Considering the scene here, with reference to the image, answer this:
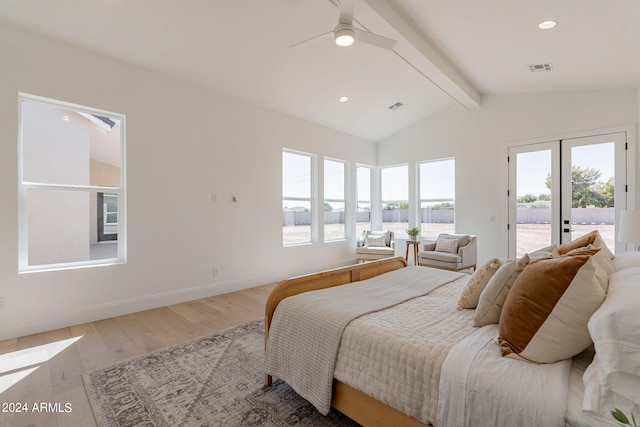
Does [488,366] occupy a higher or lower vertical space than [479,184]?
lower

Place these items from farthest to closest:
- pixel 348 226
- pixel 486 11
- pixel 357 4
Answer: pixel 348 226 < pixel 486 11 < pixel 357 4

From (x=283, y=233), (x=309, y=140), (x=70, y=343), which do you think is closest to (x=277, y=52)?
(x=309, y=140)

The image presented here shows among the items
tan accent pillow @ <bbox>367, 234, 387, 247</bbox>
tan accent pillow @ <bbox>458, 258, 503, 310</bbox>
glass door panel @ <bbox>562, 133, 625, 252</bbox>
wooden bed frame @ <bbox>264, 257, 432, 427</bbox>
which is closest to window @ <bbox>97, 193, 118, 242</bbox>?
wooden bed frame @ <bbox>264, 257, 432, 427</bbox>

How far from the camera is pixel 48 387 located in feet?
6.76

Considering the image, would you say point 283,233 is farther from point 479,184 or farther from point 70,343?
point 479,184

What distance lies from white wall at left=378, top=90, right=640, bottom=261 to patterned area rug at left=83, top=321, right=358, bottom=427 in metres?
4.62

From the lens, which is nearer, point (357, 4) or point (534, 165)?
point (357, 4)

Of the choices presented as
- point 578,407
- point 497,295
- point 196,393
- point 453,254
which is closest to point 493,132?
point 453,254

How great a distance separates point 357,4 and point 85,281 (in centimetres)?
386

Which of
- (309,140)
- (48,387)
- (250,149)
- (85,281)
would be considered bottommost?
(48,387)

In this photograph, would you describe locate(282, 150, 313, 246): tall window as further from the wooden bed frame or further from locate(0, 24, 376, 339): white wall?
the wooden bed frame

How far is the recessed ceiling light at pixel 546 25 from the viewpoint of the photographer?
2.85 meters

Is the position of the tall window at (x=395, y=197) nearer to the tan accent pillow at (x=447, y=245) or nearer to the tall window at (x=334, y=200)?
the tall window at (x=334, y=200)

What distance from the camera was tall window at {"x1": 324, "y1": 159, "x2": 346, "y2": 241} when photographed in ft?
20.0
